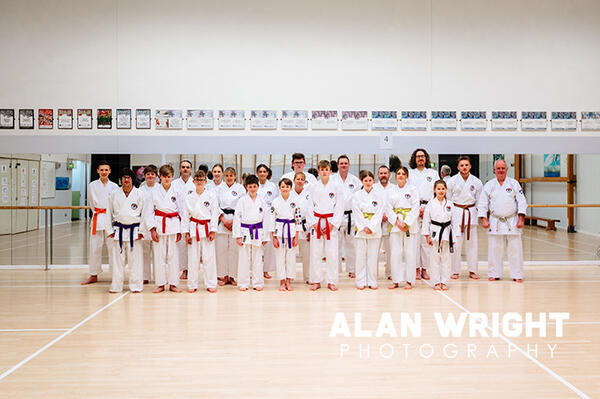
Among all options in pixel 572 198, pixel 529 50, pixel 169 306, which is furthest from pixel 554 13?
pixel 169 306

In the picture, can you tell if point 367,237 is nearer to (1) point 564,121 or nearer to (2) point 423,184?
(2) point 423,184

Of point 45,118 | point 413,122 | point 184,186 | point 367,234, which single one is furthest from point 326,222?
point 45,118

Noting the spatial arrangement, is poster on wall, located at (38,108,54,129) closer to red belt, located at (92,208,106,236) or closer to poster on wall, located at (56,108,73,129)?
poster on wall, located at (56,108,73,129)

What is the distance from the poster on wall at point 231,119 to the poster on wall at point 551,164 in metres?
4.96

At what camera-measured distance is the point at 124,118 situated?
7.76 m

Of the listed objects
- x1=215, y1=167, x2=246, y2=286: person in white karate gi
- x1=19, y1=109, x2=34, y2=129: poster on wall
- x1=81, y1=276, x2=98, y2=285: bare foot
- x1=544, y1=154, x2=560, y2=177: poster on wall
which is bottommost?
x1=81, y1=276, x2=98, y2=285: bare foot

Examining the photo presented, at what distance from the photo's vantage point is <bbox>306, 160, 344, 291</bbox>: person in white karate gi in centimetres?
600

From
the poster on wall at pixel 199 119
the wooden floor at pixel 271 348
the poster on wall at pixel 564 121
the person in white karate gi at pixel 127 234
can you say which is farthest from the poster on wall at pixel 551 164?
the person in white karate gi at pixel 127 234

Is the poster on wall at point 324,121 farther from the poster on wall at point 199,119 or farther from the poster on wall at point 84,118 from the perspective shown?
the poster on wall at point 84,118

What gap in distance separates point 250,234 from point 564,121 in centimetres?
553

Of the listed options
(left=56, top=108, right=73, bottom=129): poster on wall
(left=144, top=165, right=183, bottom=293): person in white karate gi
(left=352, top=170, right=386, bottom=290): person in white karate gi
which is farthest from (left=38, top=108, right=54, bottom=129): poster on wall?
(left=352, top=170, right=386, bottom=290): person in white karate gi

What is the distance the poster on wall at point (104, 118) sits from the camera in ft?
25.3

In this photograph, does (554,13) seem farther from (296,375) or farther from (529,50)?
(296,375)

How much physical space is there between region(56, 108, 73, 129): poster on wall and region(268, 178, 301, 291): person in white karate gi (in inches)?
151
